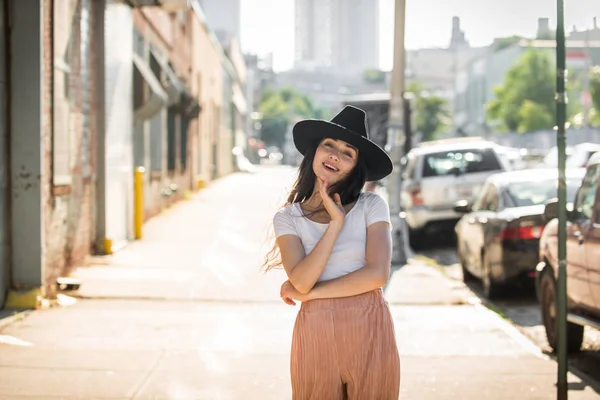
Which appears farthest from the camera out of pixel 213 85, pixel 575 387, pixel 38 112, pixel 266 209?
pixel 213 85

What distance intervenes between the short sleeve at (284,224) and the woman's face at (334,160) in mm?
211

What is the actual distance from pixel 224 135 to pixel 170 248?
34958 mm

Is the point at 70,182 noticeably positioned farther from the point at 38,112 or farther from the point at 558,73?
the point at 558,73

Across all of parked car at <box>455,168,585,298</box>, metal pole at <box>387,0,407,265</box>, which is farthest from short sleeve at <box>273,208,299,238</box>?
metal pole at <box>387,0,407,265</box>

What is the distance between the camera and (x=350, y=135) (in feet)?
12.8

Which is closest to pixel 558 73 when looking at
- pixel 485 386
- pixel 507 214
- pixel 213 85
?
pixel 485 386

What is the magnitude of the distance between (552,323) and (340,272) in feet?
15.8

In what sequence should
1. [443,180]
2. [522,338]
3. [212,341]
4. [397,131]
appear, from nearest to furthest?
[212,341] → [522,338] → [397,131] → [443,180]

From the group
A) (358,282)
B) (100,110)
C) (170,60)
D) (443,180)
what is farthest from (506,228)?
(170,60)

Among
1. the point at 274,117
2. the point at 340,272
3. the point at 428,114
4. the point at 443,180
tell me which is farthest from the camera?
the point at 274,117

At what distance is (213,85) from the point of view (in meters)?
42.6

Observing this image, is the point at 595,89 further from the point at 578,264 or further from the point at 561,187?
the point at 561,187

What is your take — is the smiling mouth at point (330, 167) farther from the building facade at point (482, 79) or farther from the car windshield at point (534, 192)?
the building facade at point (482, 79)

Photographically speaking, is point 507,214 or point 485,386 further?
point 507,214
